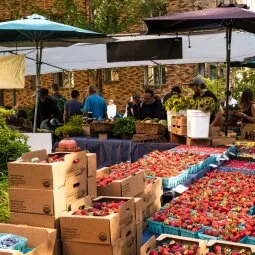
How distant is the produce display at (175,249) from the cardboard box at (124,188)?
89cm

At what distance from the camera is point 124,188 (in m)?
3.86

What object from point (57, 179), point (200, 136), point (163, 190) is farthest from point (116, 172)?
point (200, 136)

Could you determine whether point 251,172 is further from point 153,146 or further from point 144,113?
point 144,113

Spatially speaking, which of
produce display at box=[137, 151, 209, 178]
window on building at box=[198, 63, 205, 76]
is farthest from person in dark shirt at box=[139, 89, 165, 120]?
window on building at box=[198, 63, 205, 76]

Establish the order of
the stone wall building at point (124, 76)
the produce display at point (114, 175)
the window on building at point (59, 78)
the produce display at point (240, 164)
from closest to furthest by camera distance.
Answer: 1. the produce display at point (114, 175)
2. the produce display at point (240, 164)
3. the stone wall building at point (124, 76)
4. the window on building at point (59, 78)

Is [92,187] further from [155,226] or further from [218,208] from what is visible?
[218,208]

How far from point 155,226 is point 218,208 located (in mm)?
639

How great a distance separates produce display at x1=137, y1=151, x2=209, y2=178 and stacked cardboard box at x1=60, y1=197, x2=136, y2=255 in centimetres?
171

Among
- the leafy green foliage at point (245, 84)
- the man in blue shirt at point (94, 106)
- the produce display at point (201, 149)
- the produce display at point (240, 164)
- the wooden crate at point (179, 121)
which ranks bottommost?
the produce display at point (240, 164)

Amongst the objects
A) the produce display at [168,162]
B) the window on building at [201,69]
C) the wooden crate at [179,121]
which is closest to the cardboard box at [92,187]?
the produce display at [168,162]

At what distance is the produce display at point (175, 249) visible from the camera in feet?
9.45

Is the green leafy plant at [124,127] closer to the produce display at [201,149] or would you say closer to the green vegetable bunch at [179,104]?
the green vegetable bunch at [179,104]

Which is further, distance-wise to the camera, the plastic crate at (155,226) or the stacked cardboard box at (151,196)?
the stacked cardboard box at (151,196)

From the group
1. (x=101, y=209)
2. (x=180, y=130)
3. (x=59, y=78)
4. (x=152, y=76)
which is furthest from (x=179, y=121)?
(x=59, y=78)
